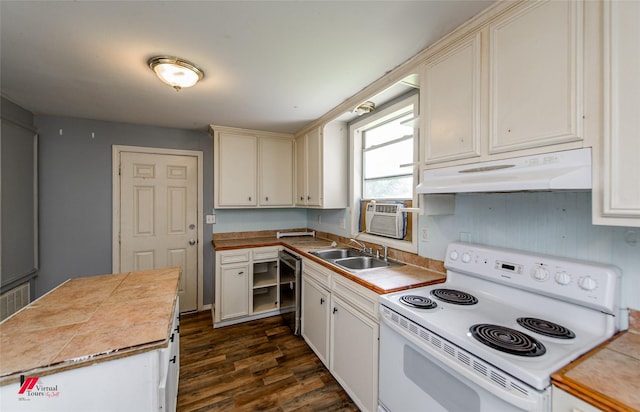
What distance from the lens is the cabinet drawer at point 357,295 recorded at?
5.19 ft

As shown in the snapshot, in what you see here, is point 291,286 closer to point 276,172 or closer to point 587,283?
point 276,172

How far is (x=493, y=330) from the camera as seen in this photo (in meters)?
1.07

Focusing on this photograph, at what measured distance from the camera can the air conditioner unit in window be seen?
2172 mm

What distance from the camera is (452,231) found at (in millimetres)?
1745

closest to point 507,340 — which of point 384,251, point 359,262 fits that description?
point 384,251

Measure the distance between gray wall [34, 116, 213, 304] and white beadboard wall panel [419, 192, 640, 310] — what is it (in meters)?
3.53

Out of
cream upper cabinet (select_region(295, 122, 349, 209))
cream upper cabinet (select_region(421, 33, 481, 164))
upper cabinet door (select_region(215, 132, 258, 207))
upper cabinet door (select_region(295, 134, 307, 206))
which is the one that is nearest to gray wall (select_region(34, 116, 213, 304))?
upper cabinet door (select_region(215, 132, 258, 207))

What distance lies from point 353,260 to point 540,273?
1.47 meters

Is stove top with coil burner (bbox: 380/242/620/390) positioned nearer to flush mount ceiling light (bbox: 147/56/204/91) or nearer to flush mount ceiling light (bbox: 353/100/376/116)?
flush mount ceiling light (bbox: 353/100/376/116)

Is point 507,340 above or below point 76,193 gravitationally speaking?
below

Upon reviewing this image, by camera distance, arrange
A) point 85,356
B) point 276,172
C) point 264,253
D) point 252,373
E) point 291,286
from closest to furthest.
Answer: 1. point 85,356
2. point 252,373
3. point 291,286
4. point 264,253
5. point 276,172

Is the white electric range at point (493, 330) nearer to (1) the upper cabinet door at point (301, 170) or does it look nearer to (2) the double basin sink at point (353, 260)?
(2) the double basin sink at point (353, 260)

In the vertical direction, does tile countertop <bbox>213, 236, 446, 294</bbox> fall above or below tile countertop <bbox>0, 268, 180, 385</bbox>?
above

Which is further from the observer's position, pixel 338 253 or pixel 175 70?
pixel 338 253
